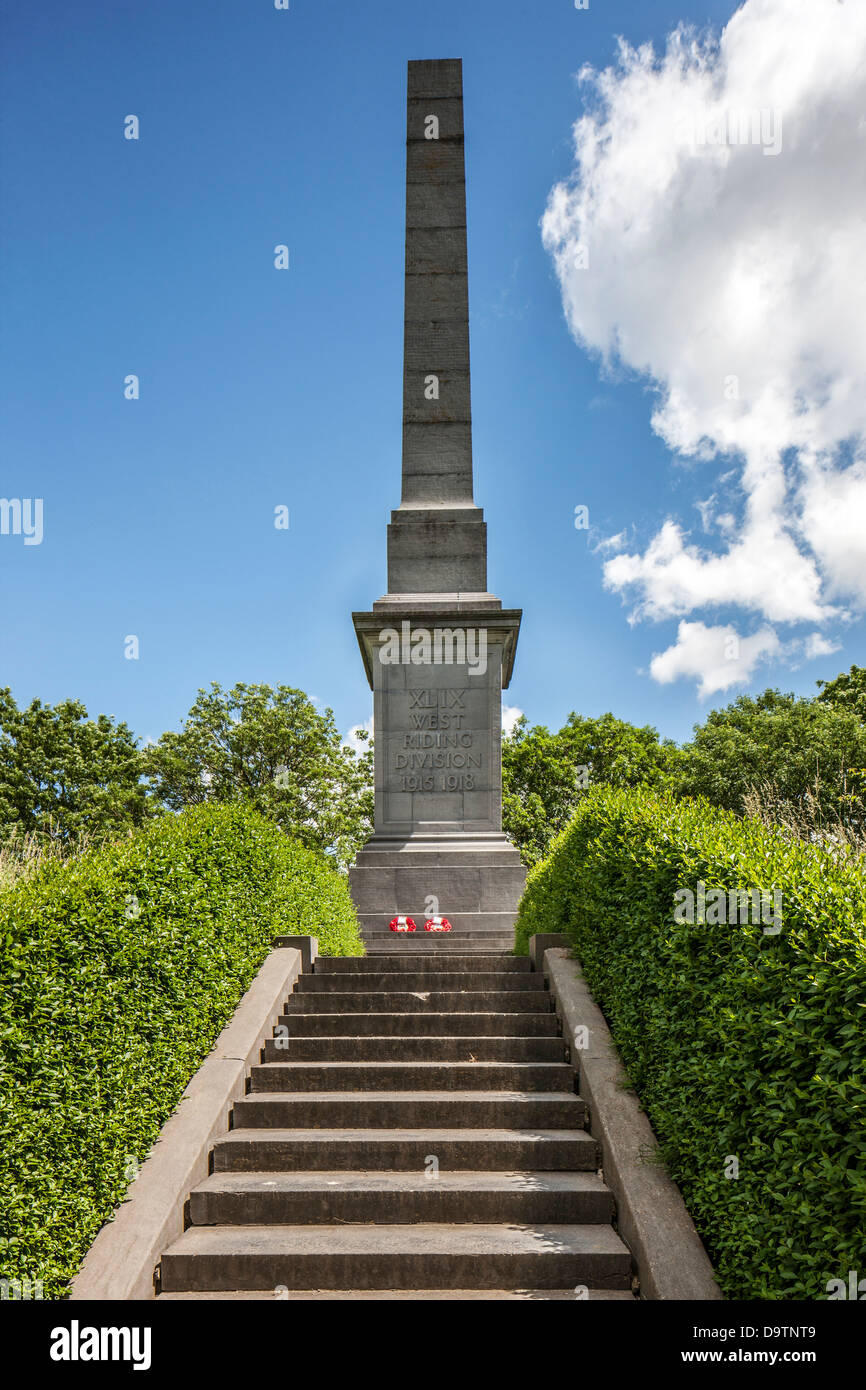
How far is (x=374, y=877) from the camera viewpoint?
13.3 meters

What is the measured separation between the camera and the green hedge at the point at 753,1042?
3.55 m

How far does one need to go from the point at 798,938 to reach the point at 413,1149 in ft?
10.9

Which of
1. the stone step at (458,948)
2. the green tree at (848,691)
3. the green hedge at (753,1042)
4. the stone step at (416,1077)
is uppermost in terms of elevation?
the green tree at (848,691)

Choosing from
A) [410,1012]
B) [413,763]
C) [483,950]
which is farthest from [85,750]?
[410,1012]

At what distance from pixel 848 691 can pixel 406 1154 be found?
36060mm


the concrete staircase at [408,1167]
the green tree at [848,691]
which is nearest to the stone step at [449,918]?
the concrete staircase at [408,1167]

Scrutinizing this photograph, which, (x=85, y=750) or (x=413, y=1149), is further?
(x=85, y=750)

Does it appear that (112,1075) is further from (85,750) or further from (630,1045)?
(85,750)

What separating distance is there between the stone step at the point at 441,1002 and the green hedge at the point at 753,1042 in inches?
53.8

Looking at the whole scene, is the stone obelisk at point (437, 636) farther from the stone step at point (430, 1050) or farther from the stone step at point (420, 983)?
the stone step at point (430, 1050)

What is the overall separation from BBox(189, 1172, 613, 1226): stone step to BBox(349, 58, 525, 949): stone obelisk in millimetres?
6221

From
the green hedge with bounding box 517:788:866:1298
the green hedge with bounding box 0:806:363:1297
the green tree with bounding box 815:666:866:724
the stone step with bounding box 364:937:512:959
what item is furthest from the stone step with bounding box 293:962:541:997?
the green tree with bounding box 815:666:866:724

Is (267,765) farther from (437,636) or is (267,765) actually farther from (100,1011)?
(100,1011)

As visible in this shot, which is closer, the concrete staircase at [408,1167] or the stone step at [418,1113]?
the concrete staircase at [408,1167]
